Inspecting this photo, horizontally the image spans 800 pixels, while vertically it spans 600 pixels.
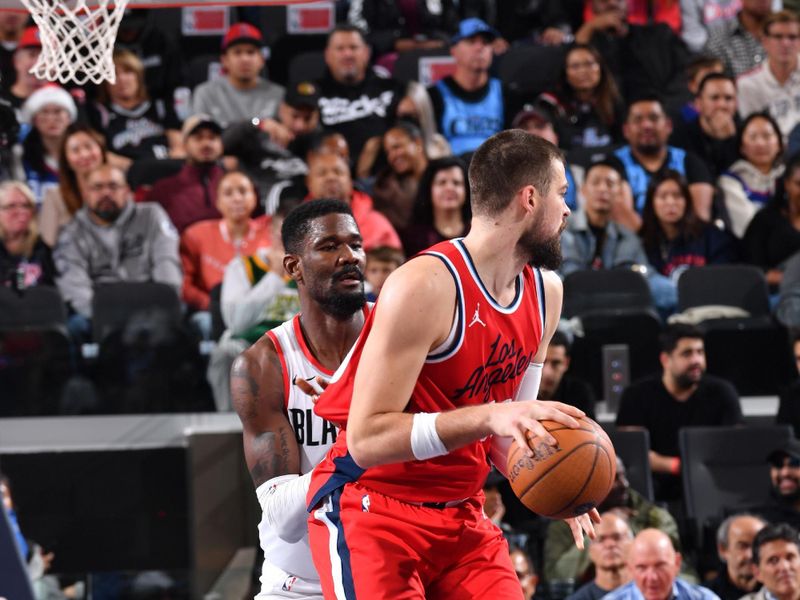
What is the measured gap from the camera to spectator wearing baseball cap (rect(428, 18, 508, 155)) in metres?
10.4

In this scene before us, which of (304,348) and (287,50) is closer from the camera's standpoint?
(304,348)

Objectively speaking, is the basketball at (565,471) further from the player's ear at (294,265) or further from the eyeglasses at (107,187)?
the eyeglasses at (107,187)

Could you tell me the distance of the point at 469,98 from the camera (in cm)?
1042

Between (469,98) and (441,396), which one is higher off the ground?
(469,98)

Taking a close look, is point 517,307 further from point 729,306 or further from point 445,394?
point 729,306

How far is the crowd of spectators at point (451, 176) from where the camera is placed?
775cm

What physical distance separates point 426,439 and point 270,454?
954 mm

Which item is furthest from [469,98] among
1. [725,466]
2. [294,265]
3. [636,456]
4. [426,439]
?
[426,439]

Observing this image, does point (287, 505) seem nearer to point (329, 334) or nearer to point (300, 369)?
point (300, 369)

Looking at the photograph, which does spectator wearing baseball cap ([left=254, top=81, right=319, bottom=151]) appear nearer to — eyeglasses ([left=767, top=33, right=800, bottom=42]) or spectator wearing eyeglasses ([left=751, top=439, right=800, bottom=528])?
eyeglasses ([left=767, top=33, right=800, bottom=42])

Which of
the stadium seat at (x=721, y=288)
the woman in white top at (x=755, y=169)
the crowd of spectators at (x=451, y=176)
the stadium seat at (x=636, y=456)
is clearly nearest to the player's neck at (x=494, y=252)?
the crowd of spectators at (x=451, y=176)

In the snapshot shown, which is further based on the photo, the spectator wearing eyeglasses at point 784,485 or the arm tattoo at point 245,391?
the spectator wearing eyeglasses at point 784,485

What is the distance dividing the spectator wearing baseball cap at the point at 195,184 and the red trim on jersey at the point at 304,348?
5.17 m

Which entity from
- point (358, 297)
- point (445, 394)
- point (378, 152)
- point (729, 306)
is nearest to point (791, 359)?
point (729, 306)
